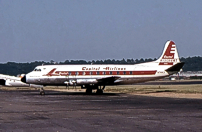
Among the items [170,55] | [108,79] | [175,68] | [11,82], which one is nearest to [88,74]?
[108,79]

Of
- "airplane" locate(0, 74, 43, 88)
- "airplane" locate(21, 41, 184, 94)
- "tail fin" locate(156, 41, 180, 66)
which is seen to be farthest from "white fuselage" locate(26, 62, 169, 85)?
"airplane" locate(0, 74, 43, 88)

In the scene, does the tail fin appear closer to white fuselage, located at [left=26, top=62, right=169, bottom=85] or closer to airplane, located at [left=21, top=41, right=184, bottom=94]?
airplane, located at [left=21, top=41, right=184, bottom=94]

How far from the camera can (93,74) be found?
45406mm

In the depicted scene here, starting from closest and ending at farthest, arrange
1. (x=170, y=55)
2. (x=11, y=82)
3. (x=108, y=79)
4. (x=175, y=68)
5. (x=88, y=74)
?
(x=108, y=79), (x=88, y=74), (x=175, y=68), (x=170, y=55), (x=11, y=82)

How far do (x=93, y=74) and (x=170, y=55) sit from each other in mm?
10495

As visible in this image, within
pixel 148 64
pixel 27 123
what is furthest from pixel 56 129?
pixel 148 64

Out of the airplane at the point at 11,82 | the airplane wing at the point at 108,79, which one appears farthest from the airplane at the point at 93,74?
the airplane at the point at 11,82

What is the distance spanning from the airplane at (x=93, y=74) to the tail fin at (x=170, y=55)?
143cm

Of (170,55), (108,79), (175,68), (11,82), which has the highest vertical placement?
(170,55)

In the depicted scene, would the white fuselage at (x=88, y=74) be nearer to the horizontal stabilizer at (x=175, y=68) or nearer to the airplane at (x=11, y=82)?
the horizontal stabilizer at (x=175, y=68)

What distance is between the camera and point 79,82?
44438 mm

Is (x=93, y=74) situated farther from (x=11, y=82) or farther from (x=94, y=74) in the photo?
(x=11, y=82)

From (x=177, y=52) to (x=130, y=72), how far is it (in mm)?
7517

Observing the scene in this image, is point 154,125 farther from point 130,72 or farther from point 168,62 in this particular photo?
point 168,62
